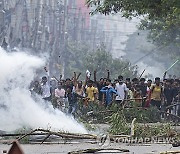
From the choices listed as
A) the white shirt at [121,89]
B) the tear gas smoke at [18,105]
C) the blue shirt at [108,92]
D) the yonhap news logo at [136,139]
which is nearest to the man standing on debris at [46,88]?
the blue shirt at [108,92]

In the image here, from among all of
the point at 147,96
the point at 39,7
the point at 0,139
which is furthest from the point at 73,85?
the point at 39,7

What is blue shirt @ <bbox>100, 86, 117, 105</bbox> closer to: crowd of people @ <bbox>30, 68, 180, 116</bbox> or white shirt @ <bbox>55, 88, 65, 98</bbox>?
crowd of people @ <bbox>30, 68, 180, 116</bbox>

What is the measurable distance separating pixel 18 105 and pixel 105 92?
459 centimetres

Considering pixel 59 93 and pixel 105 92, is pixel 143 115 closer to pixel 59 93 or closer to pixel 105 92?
pixel 105 92

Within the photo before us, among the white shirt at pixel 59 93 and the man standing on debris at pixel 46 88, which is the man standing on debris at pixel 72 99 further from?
the man standing on debris at pixel 46 88

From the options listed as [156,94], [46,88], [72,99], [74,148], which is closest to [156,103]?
[156,94]

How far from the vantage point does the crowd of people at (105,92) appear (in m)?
15.8

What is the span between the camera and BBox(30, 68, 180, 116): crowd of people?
52.0 ft

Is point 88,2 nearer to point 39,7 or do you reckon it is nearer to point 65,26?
point 39,7

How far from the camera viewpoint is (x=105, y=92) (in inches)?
649

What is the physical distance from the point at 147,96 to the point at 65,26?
1603 inches

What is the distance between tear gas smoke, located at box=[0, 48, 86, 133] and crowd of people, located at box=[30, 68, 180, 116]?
7.87 feet

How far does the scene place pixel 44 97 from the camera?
15.7 metres

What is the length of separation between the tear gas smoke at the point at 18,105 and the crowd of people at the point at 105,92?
2399 millimetres
